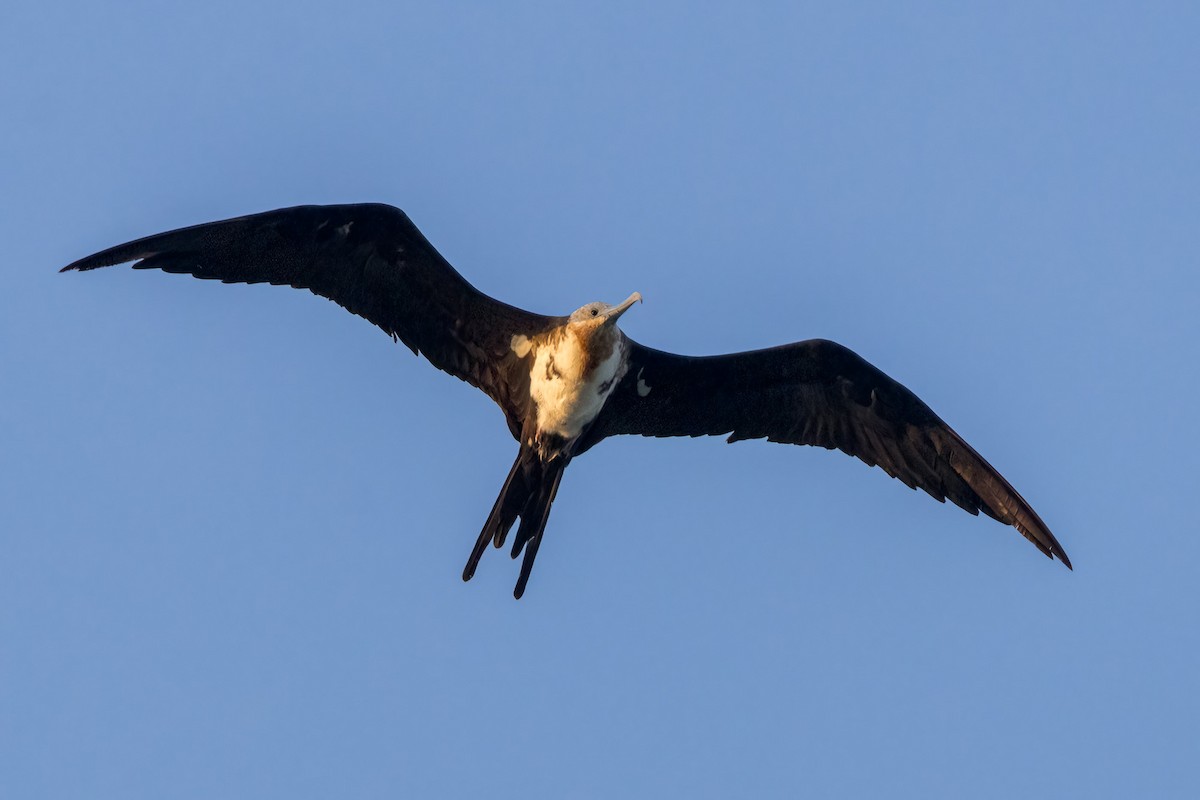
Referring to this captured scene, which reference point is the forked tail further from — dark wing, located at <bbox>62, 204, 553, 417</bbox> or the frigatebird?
dark wing, located at <bbox>62, 204, 553, 417</bbox>

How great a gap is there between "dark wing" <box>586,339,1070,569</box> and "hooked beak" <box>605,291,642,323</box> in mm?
663

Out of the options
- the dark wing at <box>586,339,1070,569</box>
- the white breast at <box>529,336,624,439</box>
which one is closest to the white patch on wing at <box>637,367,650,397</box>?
the dark wing at <box>586,339,1070,569</box>

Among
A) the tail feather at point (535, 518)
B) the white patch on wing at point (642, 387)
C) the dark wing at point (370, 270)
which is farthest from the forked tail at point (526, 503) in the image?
the white patch on wing at point (642, 387)

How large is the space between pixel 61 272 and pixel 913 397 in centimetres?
522

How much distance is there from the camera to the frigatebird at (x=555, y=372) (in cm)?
1035

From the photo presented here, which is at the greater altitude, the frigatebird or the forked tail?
the frigatebird

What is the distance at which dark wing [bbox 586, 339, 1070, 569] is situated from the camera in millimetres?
11023

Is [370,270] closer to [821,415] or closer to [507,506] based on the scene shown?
[507,506]

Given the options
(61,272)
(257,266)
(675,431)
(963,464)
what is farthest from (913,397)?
(61,272)

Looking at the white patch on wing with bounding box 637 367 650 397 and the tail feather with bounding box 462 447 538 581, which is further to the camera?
the white patch on wing with bounding box 637 367 650 397

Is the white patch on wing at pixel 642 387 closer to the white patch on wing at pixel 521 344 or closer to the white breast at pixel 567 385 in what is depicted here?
the white breast at pixel 567 385

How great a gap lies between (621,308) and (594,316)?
253 mm

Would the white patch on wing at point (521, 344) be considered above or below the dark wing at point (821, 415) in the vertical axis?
below

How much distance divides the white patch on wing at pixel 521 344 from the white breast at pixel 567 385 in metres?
0.09
